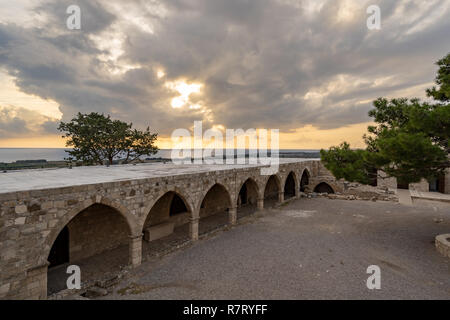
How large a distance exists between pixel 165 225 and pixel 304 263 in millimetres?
6762

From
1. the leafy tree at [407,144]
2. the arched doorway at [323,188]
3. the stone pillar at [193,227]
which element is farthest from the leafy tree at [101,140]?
the arched doorway at [323,188]

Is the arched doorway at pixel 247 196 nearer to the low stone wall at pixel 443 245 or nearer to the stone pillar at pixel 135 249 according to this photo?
the stone pillar at pixel 135 249

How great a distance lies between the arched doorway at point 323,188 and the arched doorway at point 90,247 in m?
20.2

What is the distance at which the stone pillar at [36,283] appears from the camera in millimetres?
5383

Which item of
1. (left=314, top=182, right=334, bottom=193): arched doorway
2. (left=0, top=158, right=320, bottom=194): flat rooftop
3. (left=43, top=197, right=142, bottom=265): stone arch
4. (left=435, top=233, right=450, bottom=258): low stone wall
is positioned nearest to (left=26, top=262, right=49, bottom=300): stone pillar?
(left=43, top=197, right=142, bottom=265): stone arch

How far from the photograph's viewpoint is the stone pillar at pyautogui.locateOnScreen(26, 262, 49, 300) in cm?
538

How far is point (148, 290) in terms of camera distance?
6.50 m

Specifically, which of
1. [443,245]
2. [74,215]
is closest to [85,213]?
[74,215]

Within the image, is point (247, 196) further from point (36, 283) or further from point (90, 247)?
point (36, 283)
